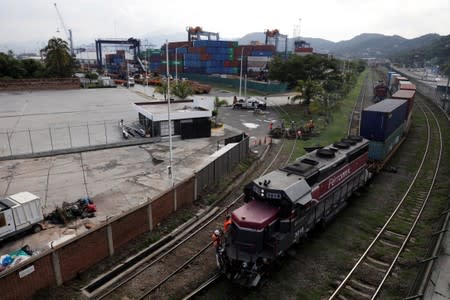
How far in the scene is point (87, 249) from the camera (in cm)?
1501

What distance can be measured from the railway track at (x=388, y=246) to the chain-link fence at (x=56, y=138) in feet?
90.1

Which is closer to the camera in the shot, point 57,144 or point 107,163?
point 107,163

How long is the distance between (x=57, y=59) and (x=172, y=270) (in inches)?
3455

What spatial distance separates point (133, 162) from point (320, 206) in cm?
1836

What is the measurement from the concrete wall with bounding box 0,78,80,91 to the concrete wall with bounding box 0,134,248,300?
7645cm

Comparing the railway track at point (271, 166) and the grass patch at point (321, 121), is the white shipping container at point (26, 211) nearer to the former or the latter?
the railway track at point (271, 166)

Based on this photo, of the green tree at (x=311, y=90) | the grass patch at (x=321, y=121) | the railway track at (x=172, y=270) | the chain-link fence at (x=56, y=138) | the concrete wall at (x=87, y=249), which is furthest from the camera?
the green tree at (x=311, y=90)

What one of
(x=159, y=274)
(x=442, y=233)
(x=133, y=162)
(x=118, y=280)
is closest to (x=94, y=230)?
(x=118, y=280)

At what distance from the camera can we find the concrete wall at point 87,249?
12.4 meters

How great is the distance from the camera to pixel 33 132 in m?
39.2

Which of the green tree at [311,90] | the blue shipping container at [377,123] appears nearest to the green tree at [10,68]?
the green tree at [311,90]

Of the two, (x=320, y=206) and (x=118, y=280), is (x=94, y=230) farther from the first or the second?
(x=320, y=206)

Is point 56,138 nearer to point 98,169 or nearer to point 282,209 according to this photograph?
point 98,169

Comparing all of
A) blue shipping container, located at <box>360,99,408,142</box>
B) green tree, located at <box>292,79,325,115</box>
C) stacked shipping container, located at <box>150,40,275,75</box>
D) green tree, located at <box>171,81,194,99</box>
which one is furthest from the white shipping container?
stacked shipping container, located at <box>150,40,275,75</box>
